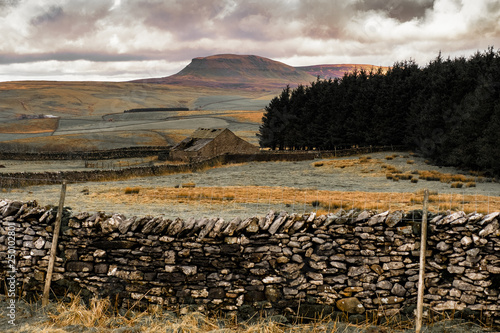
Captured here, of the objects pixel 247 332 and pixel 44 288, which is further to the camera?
pixel 44 288

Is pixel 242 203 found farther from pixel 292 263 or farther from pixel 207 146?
pixel 207 146

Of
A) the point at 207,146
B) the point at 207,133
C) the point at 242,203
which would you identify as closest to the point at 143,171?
the point at 207,146

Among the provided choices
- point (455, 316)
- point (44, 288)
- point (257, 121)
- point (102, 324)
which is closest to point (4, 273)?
point (44, 288)

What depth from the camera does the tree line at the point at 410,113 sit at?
46.8m

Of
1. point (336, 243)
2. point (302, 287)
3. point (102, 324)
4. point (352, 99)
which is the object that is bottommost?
point (102, 324)

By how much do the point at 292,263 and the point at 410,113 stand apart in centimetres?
6165

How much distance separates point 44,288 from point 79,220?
1887 mm

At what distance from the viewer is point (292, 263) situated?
945 centimetres

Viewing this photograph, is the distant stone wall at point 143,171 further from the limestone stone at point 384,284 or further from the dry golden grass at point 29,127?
the dry golden grass at point 29,127

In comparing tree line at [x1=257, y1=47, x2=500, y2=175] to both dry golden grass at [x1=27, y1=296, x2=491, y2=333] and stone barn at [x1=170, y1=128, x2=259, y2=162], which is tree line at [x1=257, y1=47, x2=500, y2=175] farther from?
dry golden grass at [x1=27, y1=296, x2=491, y2=333]

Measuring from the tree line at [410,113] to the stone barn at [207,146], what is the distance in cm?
1540

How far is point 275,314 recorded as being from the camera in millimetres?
9461

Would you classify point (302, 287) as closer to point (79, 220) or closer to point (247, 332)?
point (247, 332)

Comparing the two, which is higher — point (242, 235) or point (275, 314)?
point (242, 235)
